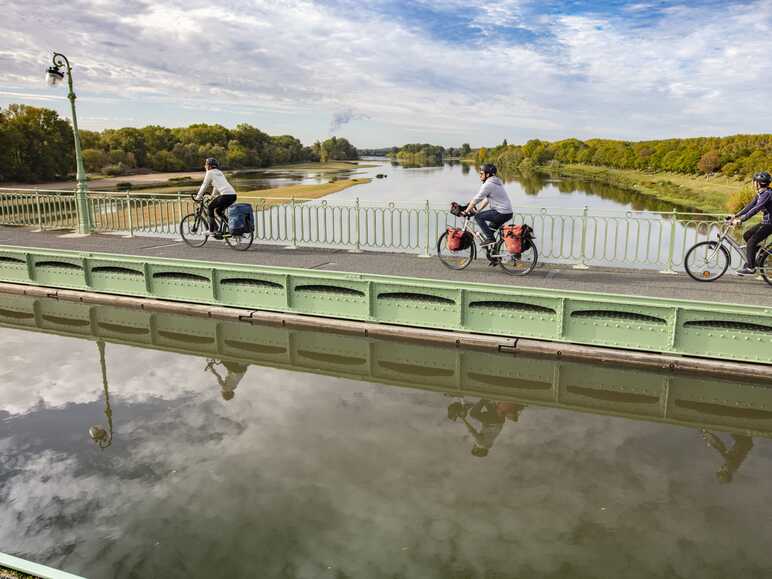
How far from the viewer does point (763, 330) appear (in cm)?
814

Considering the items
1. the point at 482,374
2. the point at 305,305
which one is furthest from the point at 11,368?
the point at 482,374

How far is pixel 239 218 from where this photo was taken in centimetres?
1367

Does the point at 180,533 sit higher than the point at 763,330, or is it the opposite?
the point at 763,330

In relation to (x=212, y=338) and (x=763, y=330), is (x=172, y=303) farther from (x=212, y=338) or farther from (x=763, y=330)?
(x=763, y=330)

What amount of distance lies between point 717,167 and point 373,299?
9220cm

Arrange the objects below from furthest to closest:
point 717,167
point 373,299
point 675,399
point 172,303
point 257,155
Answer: point 257,155 < point 717,167 < point 172,303 < point 373,299 < point 675,399

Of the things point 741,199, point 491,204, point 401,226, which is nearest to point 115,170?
point 741,199

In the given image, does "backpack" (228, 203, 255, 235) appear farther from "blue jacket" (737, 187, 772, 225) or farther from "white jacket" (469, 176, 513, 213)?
"blue jacket" (737, 187, 772, 225)

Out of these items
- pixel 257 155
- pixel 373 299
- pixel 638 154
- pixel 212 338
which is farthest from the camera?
pixel 257 155

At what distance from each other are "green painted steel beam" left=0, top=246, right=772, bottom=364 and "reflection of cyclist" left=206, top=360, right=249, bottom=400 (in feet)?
4.87

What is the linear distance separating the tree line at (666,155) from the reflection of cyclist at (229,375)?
7278 centimetres

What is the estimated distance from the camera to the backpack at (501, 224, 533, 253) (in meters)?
10.9

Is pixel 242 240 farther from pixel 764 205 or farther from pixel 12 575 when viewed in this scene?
pixel 12 575

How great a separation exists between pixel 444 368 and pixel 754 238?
Result: 5651 millimetres
